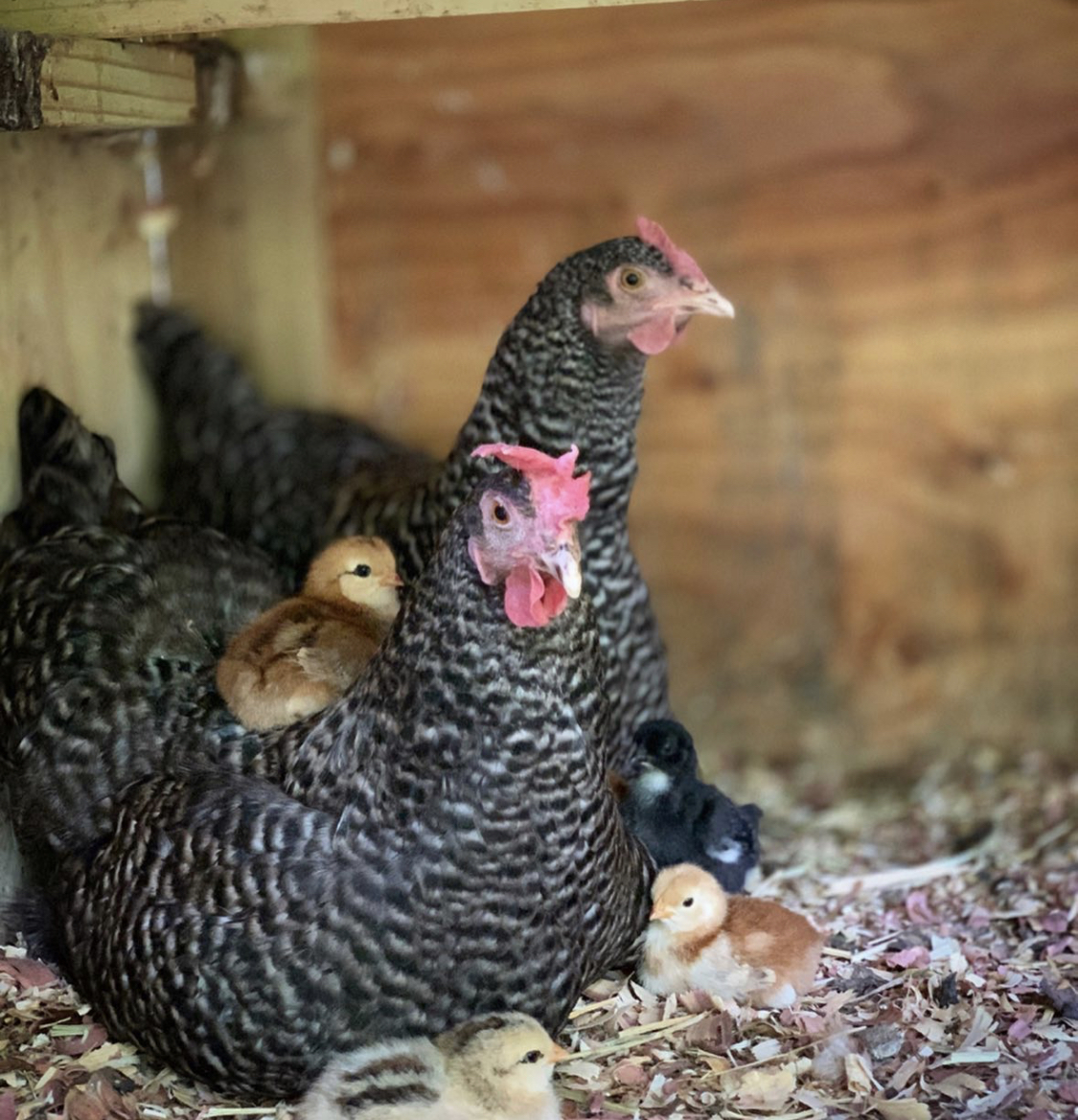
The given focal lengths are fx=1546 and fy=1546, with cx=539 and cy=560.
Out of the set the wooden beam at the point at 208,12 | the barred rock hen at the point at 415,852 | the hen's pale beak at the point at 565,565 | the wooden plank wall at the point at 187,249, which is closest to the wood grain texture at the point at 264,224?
the wooden plank wall at the point at 187,249

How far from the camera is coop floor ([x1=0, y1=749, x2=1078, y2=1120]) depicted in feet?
8.32

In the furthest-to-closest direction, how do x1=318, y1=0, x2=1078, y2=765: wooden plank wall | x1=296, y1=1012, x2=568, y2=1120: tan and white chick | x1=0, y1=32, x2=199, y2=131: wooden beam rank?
x1=318, y1=0, x2=1078, y2=765: wooden plank wall
x1=0, y1=32, x2=199, y2=131: wooden beam
x1=296, y1=1012, x2=568, y2=1120: tan and white chick

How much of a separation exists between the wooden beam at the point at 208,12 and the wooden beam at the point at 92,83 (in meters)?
0.07

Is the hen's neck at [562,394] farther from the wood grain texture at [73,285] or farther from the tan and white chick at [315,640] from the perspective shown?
the wood grain texture at [73,285]

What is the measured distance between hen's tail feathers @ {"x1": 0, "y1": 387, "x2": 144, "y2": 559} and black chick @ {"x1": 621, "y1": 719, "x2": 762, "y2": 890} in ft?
4.34

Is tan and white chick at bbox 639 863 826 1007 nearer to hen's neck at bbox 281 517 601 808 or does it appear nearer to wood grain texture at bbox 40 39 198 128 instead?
hen's neck at bbox 281 517 601 808

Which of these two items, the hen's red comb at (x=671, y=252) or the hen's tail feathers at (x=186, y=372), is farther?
the hen's tail feathers at (x=186, y=372)

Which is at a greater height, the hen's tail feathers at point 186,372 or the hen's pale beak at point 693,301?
the hen's pale beak at point 693,301

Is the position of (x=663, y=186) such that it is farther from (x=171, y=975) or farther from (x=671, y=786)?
(x=171, y=975)

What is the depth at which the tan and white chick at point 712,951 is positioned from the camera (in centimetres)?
282

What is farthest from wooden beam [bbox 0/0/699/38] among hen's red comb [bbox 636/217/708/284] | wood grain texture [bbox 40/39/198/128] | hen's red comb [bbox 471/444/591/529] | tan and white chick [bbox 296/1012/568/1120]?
tan and white chick [bbox 296/1012/568/1120]

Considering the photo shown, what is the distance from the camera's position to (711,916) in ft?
9.37

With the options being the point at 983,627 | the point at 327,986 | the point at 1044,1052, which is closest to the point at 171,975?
the point at 327,986

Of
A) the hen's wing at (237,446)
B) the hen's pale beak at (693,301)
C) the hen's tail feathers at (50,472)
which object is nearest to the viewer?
the hen's pale beak at (693,301)
